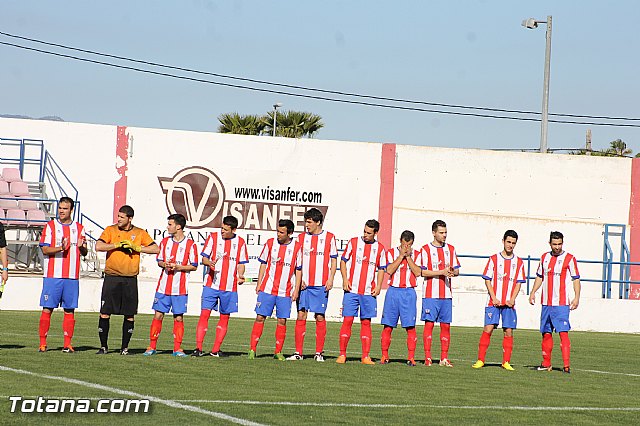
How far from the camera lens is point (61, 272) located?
15508mm

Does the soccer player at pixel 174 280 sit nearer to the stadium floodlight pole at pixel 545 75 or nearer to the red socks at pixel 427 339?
the red socks at pixel 427 339

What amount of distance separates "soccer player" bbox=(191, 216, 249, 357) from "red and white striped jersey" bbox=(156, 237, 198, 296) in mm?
279

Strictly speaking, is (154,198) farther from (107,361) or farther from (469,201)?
(107,361)

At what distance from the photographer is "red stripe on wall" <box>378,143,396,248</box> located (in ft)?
121

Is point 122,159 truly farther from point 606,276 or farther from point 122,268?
point 122,268

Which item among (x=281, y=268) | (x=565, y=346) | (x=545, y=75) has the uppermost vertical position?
(x=545, y=75)

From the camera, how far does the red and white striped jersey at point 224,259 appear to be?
632 inches

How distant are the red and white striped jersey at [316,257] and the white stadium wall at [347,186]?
1803 centimetres

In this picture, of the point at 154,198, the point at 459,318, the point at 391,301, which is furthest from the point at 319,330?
the point at 154,198

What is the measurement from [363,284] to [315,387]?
12.5 ft

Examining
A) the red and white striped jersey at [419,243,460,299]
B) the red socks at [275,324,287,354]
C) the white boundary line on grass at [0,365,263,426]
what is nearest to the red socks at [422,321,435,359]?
the red and white striped jersey at [419,243,460,299]

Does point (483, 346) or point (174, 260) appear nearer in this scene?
point (174, 260)

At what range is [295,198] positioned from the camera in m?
36.6

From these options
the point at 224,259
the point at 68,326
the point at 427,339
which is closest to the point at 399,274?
the point at 427,339
